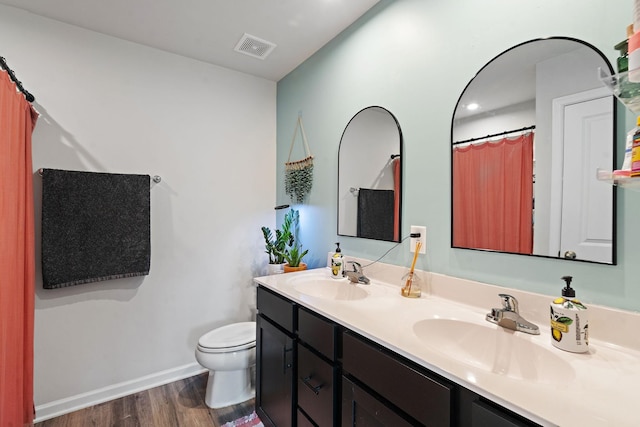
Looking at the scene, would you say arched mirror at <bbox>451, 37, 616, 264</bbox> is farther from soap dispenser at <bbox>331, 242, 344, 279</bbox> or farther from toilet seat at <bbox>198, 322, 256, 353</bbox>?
toilet seat at <bbox>198, 322, 256, 353</bbox>

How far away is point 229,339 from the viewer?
6.55ft

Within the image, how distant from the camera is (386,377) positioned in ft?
3.06

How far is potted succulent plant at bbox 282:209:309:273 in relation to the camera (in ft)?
6.99

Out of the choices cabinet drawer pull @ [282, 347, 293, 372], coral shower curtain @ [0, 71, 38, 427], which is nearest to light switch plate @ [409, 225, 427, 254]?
cabinet drawer pull @ [282, 347, 293, 372]

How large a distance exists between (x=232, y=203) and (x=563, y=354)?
7.41ft

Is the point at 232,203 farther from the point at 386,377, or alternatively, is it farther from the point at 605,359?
the point at 605,359

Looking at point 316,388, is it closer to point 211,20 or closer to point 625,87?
point 625,87

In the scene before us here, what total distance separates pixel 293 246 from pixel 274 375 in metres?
1.08

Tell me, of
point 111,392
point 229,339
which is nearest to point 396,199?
point 229,339

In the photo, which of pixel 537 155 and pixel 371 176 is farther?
pixel 371 176

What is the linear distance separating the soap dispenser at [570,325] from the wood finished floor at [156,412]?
178cm

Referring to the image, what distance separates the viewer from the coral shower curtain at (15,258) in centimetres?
119

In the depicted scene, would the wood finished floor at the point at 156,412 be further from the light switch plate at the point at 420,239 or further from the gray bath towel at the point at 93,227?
the light switch plate at the point at 420,239

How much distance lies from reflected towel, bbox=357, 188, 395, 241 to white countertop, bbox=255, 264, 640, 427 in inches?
13.2
